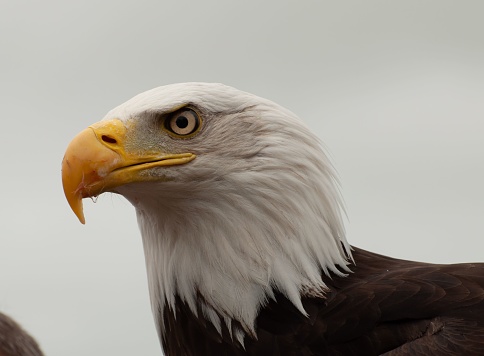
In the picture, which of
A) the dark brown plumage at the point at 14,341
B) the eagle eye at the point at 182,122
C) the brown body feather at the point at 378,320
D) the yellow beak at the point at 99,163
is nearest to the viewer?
the dark brown plumage at the point at 14,341

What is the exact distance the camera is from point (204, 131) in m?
5.30

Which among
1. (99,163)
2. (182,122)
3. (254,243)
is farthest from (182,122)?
(254,243)

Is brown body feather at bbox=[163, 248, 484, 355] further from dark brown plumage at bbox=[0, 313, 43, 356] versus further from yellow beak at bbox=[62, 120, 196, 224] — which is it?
dark brown plumage at bbox=[0, 313, 43, 356]

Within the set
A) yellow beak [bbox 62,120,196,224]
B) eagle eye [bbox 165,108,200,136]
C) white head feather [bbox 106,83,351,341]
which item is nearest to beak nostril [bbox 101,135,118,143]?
yellow beak [bbox 62,120,196,224]

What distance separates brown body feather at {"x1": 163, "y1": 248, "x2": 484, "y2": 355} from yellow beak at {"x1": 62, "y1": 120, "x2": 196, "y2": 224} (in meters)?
0.90

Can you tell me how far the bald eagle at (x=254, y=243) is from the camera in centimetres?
516

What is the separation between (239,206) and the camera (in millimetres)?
5336

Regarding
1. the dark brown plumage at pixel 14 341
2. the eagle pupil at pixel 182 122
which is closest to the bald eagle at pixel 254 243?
the eagle pupil at pixel 182 122

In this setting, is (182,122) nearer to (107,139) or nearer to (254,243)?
(107,139)

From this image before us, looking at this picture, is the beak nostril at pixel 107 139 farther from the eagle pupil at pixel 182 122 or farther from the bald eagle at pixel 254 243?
the eagle pupil at pixel 182 122

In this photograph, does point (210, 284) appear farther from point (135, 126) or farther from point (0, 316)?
point (0, 316)

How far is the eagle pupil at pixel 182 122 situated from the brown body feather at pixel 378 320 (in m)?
1.02

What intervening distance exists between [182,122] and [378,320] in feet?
4.66

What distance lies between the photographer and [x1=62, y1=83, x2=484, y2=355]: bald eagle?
203 inches
